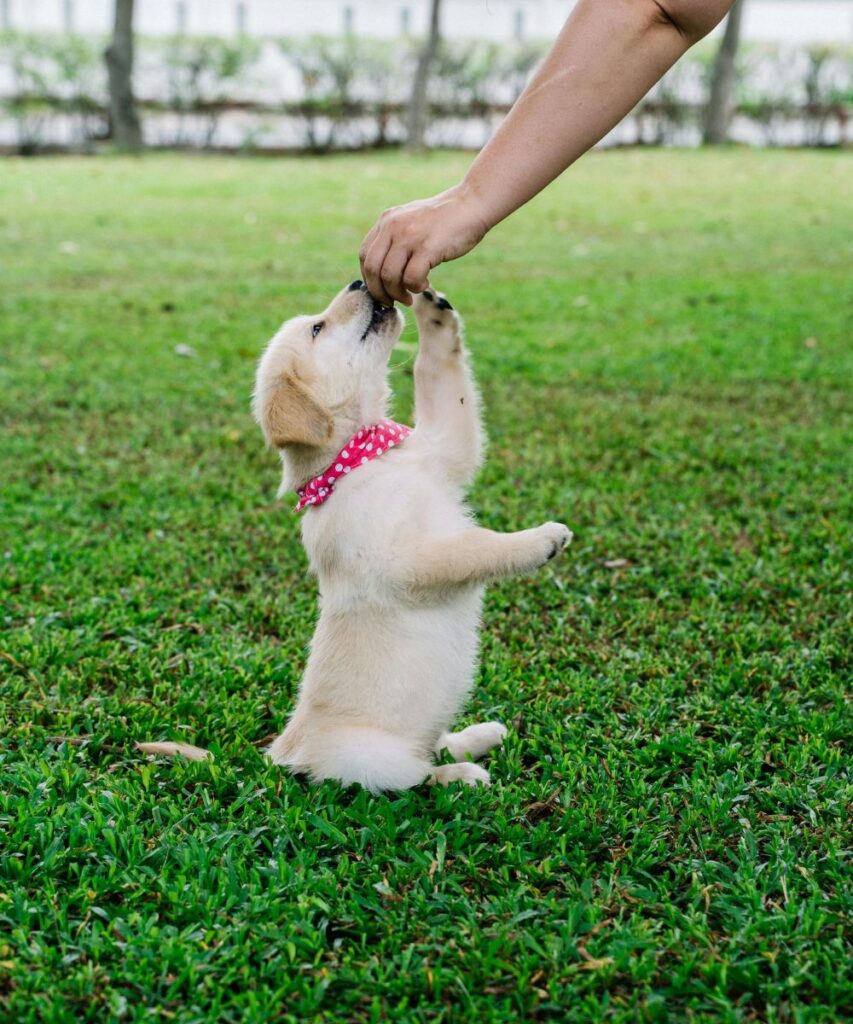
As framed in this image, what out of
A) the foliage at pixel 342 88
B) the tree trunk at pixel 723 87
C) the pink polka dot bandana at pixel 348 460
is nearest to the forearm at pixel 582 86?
the pink polka dot bandana at pixel 348 460

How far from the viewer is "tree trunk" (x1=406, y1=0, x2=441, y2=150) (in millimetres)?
20844

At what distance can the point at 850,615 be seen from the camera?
12.8 feet

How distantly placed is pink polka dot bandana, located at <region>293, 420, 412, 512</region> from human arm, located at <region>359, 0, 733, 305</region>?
534 mm

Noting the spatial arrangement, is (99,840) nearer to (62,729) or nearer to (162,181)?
(62,729)

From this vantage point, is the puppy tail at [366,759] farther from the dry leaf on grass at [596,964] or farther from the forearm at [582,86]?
the forearm at [582,86]

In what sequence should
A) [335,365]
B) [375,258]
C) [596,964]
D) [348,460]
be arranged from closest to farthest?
[596,964] < [375,258] < [348,460] < [335,365]

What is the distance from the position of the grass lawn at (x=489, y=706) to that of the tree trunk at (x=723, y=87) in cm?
1501

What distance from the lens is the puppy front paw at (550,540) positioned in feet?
9.46

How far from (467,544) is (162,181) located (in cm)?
1606

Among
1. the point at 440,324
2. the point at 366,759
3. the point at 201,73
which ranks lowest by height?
the point at 366,759

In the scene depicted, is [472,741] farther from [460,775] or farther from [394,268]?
[394,268]

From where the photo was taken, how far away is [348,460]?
3021mm

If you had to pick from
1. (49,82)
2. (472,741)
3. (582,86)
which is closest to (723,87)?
(49,82)

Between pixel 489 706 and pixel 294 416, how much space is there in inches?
43.3
